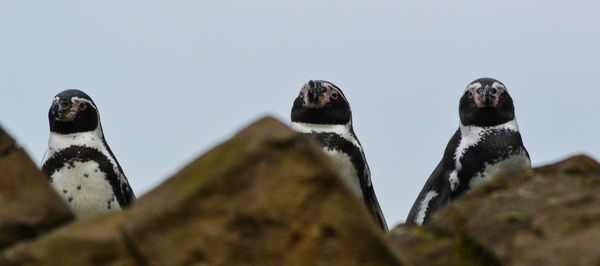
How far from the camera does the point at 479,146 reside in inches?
523

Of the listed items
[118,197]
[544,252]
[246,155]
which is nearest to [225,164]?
[246,155]

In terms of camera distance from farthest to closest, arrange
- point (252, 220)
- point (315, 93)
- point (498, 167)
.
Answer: point (315, 93) < point (498, 167) < point (252, 220)

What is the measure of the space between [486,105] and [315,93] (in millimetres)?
1922

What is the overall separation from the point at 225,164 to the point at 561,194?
2.19 metres

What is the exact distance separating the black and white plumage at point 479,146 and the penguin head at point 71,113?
12.5ft

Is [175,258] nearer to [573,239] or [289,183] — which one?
[289,183]

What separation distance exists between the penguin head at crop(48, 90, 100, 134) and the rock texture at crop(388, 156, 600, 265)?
21.1 ft

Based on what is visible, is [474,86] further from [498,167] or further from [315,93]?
[315,93]

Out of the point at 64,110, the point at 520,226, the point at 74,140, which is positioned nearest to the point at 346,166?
the point at 74,140

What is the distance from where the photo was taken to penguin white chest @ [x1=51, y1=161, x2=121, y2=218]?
1306 centimetres

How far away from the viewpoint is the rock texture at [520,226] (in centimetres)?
695

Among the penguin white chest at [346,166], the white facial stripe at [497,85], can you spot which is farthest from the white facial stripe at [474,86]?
the penguin white chest at [346,166]

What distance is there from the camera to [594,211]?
23.5 feet

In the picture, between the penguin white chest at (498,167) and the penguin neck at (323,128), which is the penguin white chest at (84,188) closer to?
the penguin neck at (323,128)
